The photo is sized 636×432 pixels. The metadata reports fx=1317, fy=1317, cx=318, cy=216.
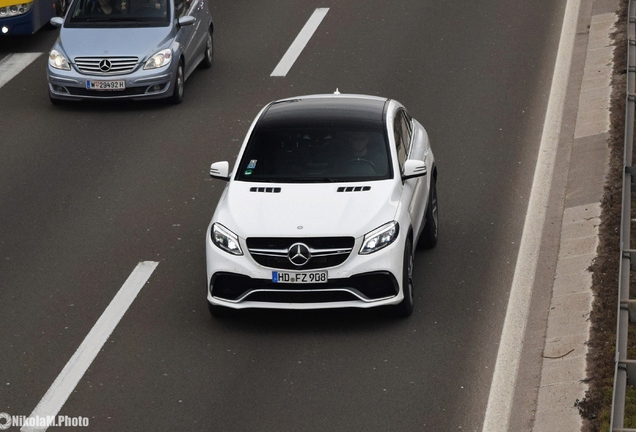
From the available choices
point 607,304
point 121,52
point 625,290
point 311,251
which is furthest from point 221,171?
point 121,52

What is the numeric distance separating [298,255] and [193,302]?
5.19ft

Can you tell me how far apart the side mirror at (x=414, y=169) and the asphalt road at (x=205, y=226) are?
3.72 feet

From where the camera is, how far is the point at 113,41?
18.7m

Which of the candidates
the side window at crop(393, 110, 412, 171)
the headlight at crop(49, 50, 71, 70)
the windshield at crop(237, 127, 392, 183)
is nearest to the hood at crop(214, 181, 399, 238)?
the windshield at crop(237, 127, 392, 183)

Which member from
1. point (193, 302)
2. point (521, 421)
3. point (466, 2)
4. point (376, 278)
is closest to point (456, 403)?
point (521, 421)

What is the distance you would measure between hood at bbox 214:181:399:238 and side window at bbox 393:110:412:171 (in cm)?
67

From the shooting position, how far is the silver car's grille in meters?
18.4

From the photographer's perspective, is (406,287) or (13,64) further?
(13,64)

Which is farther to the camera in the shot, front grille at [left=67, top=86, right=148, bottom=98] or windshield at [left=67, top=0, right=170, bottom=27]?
windshield at [left=67, top=0, right=170, bottom=27]

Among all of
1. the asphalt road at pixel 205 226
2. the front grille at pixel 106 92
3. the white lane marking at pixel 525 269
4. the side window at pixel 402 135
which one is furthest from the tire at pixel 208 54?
the side window at pixel 402 135

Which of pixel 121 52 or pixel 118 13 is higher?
pixel 118 13

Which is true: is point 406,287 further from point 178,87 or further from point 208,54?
point 208,54

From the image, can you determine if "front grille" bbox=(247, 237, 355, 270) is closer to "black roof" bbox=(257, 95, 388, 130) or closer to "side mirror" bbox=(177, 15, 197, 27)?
"black roof" bbox=(257, 95, 388, 130)

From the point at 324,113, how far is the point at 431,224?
1590 mm
